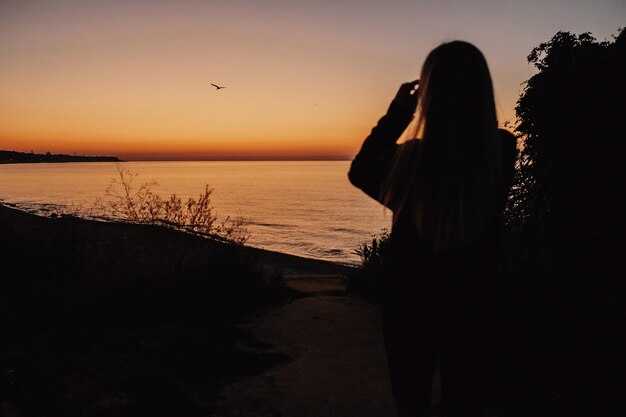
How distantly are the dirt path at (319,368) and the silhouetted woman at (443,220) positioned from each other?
6.45 feet

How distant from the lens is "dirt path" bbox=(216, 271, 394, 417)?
3.68 m

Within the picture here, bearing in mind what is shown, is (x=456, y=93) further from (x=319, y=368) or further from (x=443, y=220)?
(x=319, y=368)

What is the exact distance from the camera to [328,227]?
30047mm

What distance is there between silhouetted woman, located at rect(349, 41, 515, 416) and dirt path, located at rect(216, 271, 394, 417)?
1.97 metres

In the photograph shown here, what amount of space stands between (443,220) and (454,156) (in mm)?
219

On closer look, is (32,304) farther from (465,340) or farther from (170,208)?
(465,340)

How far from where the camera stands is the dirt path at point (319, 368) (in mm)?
3676

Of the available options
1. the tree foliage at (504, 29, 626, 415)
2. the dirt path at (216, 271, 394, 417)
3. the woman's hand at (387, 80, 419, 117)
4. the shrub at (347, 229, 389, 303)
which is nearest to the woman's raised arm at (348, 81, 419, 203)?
the woman's hand at (387, 80, 419, 117)

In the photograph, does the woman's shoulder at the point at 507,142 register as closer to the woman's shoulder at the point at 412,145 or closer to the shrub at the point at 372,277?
the woman's shoulder at the point at 412,145

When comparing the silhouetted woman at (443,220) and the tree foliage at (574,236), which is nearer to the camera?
the silhouetted woman at (443,220)

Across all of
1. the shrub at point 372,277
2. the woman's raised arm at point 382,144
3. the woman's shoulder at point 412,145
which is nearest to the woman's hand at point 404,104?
the woman's raised arm at point 382,144

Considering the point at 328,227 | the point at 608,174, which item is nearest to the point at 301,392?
the point at 608,174

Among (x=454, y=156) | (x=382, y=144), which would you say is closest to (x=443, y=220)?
(x=454, y=156)

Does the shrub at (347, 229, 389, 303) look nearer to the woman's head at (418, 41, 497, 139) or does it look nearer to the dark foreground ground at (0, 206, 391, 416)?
the dark foreground ground at (0, 206, 391, 416)
